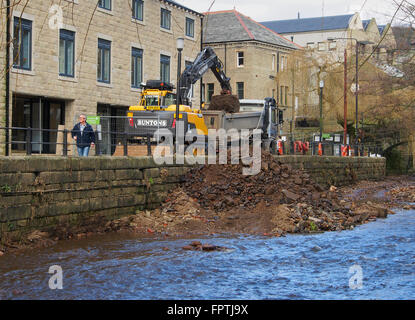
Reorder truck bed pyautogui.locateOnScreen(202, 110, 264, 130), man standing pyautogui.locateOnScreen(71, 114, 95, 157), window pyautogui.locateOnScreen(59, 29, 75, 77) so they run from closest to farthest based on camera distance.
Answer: man standing pyautogui.locateOnScreen(71, 114, 95, 157) < truck bed pyautogui.locateOnScreen(202, 110, 264, 130) < window pyautogui.locateOnScreen(59, 29, 75, 77)

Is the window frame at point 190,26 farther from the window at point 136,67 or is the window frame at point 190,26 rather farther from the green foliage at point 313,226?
the green foliage at point 313,226

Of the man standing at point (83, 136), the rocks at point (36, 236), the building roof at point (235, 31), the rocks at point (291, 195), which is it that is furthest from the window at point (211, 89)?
the rocks at point (36, 236)

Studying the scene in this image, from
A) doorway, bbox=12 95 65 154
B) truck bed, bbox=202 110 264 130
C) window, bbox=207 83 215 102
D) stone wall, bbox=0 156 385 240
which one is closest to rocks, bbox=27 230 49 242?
stone wall, bbox=0 156 385 240

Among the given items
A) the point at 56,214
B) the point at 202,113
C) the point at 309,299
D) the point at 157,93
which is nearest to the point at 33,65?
the point at 157,93

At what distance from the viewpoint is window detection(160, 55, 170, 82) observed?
32.8 meters

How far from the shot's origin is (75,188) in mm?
13828

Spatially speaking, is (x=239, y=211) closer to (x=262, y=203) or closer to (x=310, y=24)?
(x=262, y=203)

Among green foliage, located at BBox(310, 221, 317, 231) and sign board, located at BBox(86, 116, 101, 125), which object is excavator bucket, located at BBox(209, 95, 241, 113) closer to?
sign board, located at BBox(86, 116, 101, 125)

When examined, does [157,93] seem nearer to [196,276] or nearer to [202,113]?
[202,113]

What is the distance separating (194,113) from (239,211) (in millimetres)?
7629

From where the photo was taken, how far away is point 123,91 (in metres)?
29.6

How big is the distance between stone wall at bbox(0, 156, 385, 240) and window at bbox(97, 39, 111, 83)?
11.3 meters

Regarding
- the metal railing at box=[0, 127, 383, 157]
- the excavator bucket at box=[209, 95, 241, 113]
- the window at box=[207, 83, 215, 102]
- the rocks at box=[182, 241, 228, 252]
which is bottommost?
the rocks at box=[182, 241, 228, 252]

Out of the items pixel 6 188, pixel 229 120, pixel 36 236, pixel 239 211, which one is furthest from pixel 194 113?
pixel 6 188
